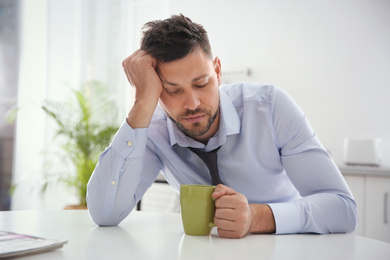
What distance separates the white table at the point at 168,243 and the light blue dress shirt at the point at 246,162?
0.36 feet

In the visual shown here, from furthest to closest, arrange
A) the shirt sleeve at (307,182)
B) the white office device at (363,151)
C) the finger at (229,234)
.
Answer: the white office device at (363,151) < the shirt sleeve at (307,182) < the finger at (229,234)

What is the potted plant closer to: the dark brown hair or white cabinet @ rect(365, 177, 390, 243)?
white cabinet @ rect(365, 177, 390, 243)

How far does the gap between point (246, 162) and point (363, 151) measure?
1.98 metres

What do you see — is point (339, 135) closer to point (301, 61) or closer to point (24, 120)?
point (301, 61)

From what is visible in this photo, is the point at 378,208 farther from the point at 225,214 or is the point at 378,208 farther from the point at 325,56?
the point at 225,214

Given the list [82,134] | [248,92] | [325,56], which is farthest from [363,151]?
[82,134]

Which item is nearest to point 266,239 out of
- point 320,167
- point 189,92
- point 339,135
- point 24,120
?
point 320,167

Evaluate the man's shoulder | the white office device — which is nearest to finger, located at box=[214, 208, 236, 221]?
the man's shoulder

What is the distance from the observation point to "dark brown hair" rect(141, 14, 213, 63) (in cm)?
139

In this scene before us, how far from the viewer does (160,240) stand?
0.98 meters

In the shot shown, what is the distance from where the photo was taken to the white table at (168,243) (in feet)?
2.77

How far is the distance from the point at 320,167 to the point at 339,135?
234 cm

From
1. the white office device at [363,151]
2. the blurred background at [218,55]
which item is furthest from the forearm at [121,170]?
the blurred background at [218,55]

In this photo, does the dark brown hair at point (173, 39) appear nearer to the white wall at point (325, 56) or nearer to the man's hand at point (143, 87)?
the man's hand at point (143, 87)
